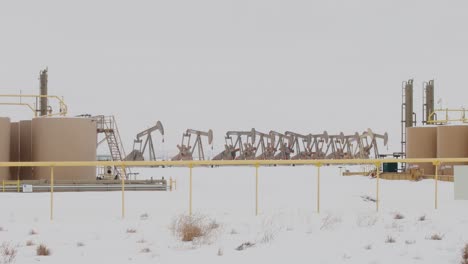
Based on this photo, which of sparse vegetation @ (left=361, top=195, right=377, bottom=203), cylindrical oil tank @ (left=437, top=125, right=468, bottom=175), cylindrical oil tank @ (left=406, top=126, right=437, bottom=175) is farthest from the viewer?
cylindrical oil tank @ (left=406, top=126, right=437, bottom=175)

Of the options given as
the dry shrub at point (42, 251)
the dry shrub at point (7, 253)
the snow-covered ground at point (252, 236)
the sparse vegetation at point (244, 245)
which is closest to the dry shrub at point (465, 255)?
the snow-covered ground at point (252, 236)

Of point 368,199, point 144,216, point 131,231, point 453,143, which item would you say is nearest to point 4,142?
point 144,216

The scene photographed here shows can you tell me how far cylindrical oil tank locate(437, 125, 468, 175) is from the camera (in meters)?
25.4

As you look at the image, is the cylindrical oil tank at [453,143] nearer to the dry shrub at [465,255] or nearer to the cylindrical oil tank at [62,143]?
the cylindrical oil tank at [62,143]

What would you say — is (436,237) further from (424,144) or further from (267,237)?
(424,144)

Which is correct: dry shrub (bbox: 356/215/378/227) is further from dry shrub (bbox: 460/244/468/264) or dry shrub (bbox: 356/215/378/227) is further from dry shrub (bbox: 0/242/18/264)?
dry shrub (bbox: 0/242/18/264)

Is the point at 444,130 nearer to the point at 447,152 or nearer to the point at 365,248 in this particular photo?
the point at 447,152

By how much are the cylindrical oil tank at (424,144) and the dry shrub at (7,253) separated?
22.7 meters

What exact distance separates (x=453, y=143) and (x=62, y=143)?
16.2 metres

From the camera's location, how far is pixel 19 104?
71.3 feet

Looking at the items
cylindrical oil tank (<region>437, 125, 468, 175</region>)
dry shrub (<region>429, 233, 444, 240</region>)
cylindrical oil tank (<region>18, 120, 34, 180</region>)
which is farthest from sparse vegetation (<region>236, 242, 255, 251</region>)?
cylindrical oil tank (<region>437, 125, 468, 175</region>)

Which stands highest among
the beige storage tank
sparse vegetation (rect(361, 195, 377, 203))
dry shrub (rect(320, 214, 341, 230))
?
the beige storage tank

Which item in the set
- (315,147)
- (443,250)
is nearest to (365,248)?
(443,250)

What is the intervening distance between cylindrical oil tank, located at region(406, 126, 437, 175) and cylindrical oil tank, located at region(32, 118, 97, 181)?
15.1 m
